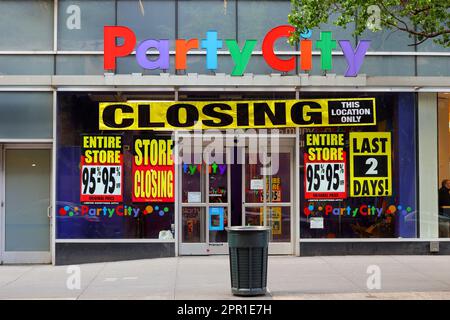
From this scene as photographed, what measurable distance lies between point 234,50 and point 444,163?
5.38 metres

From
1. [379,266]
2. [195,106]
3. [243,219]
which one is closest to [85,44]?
[195,106]

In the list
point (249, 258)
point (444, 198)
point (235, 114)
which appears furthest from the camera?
point (444, 198)

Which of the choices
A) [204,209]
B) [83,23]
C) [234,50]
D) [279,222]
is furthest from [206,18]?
[279,222]

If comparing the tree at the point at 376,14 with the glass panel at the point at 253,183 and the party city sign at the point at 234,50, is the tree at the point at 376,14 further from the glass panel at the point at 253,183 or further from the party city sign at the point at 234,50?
the glass panel at the point at 253,183

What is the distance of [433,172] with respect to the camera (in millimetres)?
15375

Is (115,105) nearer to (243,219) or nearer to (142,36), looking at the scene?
(142,36)

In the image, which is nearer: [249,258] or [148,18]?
[249,258]

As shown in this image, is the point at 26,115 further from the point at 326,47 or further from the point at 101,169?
the point at 326,47

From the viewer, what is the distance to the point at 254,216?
51.2 ft

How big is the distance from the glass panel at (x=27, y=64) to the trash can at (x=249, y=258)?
22.7 ft

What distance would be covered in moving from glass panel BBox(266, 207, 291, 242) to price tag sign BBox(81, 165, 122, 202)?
3434 mm
